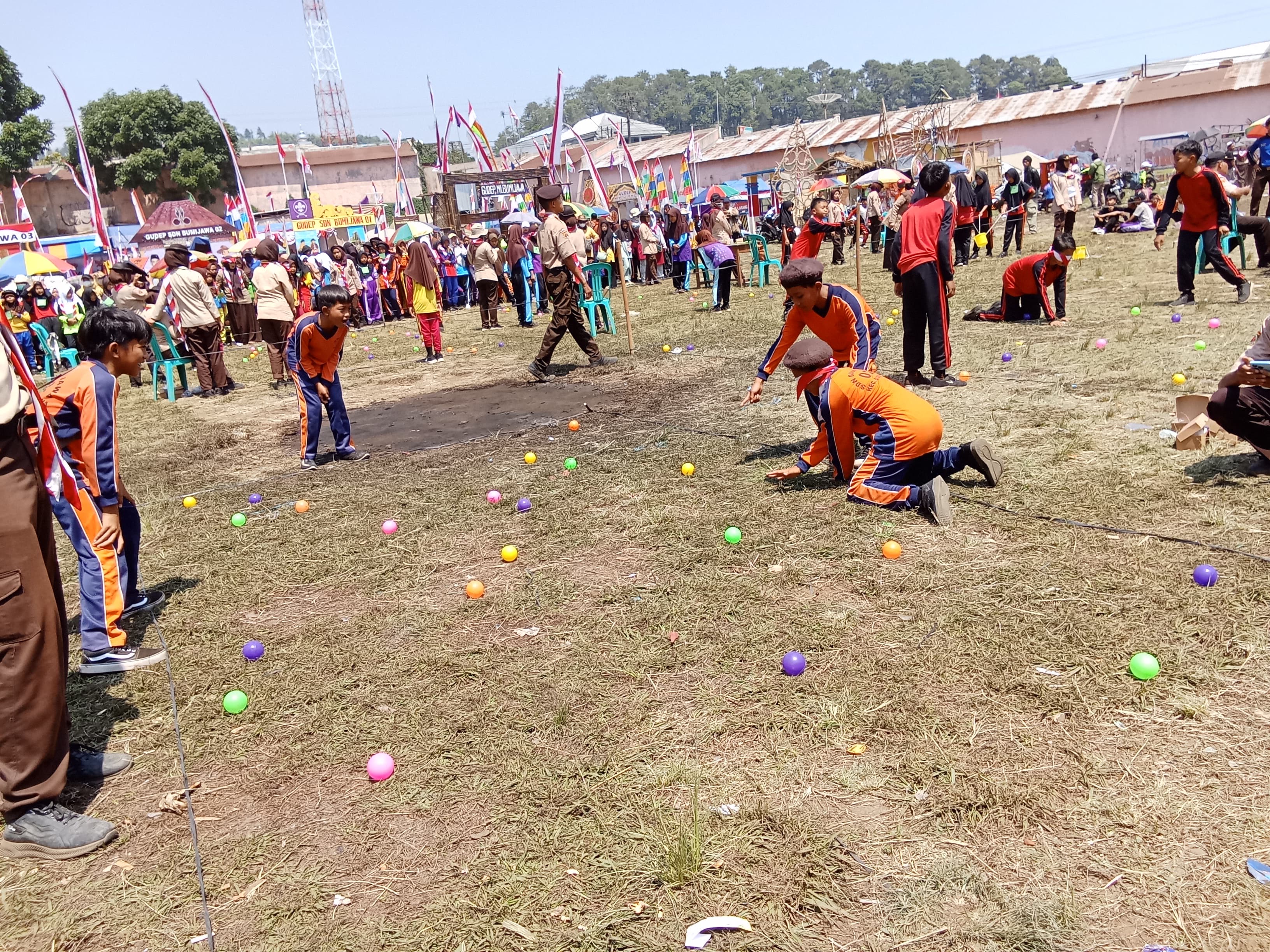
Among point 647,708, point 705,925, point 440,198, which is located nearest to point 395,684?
point 647,708

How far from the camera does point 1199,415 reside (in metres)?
5.48

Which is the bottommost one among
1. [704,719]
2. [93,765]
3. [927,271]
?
[704,719]

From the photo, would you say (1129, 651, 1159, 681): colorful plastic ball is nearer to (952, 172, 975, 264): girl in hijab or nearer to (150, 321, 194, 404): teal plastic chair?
(150, 321, 194, 404): teal plastic chair

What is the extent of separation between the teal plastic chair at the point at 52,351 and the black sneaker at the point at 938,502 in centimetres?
1319

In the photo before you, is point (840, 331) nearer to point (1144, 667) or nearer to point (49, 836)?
point (1144, 667)

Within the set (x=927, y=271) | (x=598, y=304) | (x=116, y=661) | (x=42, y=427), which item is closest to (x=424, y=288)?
(x=598, y=304)

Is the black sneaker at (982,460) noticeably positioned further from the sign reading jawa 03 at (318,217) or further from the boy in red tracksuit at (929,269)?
the sign reading jawa 03 at (318,217)

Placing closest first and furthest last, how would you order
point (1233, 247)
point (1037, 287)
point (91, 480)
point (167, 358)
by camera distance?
point (91, 480), point (1037, 287), point (167, 358), point (1233, 247)

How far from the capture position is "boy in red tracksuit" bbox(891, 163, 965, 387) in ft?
24.9

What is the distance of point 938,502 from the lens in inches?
191

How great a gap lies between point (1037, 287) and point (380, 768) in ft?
32.0

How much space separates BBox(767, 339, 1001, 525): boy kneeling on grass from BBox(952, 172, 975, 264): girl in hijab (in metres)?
11.7

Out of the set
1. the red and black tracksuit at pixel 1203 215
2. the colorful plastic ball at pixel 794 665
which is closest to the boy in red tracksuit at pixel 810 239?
the red and black tracksuit at pixel 1203 215

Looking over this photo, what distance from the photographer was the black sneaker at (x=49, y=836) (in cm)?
291
